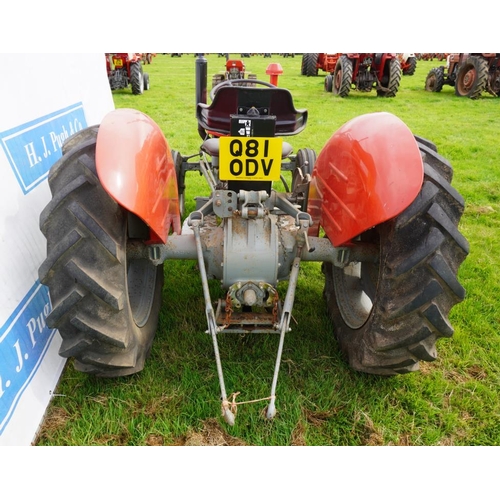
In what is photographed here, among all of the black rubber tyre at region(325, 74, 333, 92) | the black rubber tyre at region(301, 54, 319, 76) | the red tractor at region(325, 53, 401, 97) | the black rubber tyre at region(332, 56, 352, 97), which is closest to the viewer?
the black rubber tyre at region(332, 56, 352, 97)

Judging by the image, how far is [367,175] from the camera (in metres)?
2.04

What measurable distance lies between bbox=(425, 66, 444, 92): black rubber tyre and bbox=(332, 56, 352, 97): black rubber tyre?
3.47 metres

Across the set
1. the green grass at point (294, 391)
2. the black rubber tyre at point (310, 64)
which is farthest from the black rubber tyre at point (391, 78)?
the green grass at point (294, 391)

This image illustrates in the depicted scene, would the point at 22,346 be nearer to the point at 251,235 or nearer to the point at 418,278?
the point at 251,235

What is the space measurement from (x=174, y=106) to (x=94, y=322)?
8.98 meters

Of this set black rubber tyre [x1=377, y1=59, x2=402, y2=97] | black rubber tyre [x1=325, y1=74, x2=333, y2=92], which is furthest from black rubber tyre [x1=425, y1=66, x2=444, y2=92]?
black rubber tyre [x1=325, y1=74, x2=333, y2=92]

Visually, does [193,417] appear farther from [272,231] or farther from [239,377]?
[272,231]

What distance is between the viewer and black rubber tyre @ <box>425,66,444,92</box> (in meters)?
13.5

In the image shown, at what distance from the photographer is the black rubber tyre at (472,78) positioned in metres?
11.9

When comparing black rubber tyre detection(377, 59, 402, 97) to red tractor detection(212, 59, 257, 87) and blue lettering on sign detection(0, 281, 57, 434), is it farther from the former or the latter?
blue lettering on sign detection(0, 281, 57, 434)

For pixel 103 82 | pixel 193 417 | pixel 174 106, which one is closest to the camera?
pixel 193 417

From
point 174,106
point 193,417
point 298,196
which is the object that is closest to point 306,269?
point 298,196

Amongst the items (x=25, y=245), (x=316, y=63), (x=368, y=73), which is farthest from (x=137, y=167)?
(x=316, y=63)

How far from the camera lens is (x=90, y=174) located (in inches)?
78.7
